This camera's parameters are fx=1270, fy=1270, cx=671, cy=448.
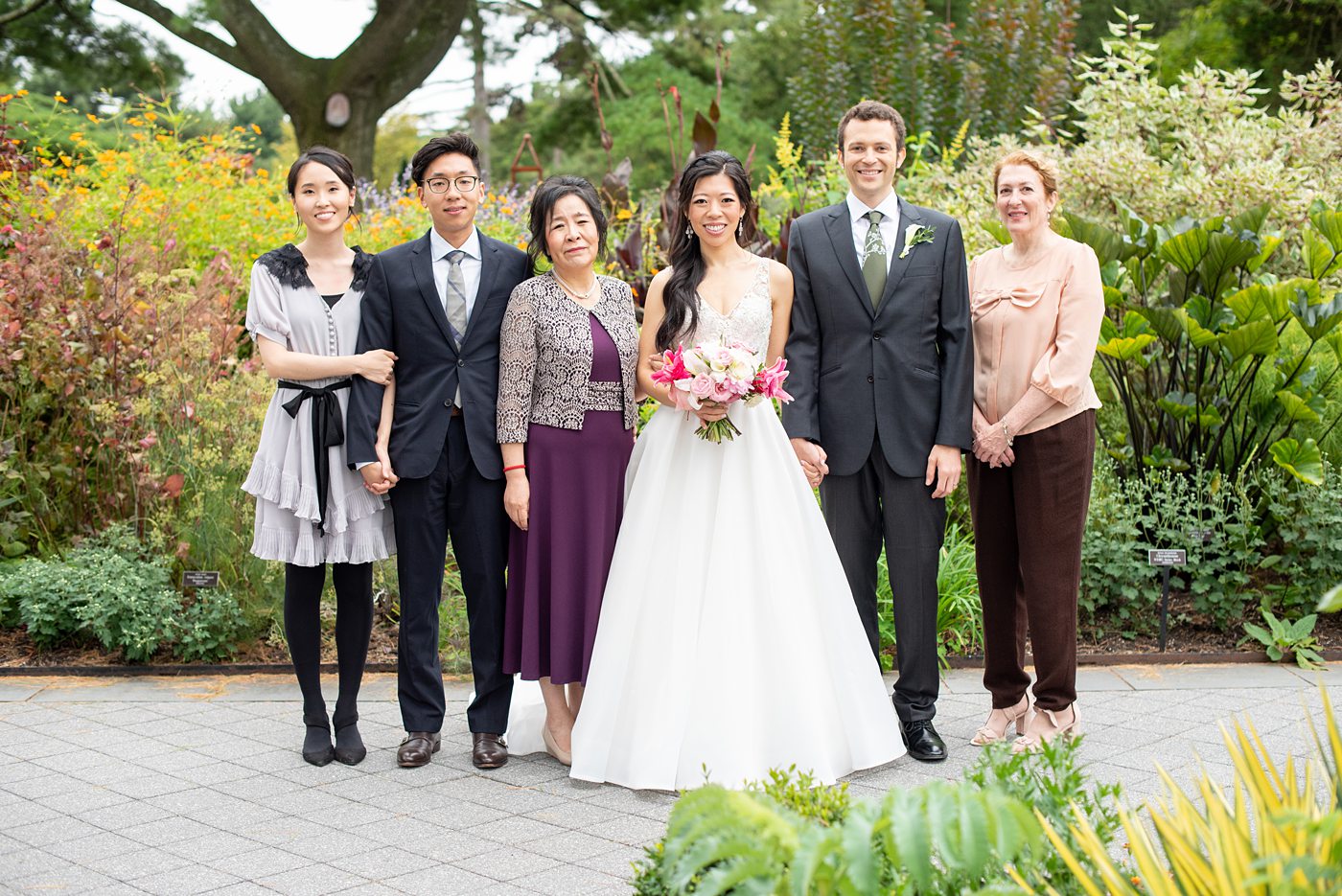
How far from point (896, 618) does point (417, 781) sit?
182cm

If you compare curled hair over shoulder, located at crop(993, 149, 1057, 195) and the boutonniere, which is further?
the boutonniere

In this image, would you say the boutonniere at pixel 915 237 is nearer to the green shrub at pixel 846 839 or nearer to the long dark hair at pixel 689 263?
the long dark hair at pixel 689 263

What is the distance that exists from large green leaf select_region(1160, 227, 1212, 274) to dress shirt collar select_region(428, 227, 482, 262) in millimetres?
3434

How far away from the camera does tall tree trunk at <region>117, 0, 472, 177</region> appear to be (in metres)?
14.1

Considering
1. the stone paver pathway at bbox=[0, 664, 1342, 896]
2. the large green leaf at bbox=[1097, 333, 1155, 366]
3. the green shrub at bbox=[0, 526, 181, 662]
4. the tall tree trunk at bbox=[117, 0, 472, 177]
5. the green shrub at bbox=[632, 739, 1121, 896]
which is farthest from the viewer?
the tall tree trunk at bbox=[117, 0, 472, 177]

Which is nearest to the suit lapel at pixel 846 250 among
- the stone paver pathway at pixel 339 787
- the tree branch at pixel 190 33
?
the stone paver pathway at pixel 339 787

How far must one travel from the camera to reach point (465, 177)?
4496 millimetres

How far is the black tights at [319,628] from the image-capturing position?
15.2 ft

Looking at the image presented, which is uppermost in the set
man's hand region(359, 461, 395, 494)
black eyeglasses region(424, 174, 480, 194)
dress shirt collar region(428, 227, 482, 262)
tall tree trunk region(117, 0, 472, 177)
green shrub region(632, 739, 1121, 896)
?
tall tree trunk region(117, 0, 472, 177)

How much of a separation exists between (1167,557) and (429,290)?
3.61 metres

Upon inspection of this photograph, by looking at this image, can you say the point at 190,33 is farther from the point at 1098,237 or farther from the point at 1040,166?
the point at 1040,166

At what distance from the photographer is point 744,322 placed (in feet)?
14.8

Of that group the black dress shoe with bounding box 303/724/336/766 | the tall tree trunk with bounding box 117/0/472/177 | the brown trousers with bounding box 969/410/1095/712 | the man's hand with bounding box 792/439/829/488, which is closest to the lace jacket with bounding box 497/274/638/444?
the man's hand with bounding box 792/439/829/488

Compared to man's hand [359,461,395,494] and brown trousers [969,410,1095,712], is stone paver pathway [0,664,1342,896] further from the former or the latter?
man's hand [359,461,395,494]
